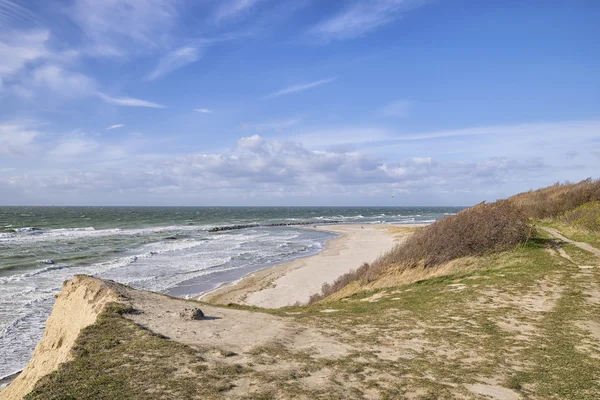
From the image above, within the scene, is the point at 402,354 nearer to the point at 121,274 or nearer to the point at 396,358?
the point at 396,358

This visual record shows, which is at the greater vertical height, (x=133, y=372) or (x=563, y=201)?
(x=563, y=201)

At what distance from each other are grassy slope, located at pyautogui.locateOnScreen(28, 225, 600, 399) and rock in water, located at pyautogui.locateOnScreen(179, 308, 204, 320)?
4.21ft

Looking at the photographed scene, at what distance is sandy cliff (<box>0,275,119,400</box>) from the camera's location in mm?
8573

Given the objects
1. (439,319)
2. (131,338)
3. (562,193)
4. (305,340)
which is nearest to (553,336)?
(439,319)

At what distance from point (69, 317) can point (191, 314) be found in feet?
11.4

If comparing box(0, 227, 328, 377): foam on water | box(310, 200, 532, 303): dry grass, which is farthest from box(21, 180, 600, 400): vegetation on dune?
box(0, 227, 328, 377): foam on water

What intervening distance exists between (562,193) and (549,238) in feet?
56.3

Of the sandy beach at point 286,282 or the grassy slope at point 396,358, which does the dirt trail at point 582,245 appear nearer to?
the grassy slope at point 396,358

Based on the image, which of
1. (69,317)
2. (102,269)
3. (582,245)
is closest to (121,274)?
(102,269)

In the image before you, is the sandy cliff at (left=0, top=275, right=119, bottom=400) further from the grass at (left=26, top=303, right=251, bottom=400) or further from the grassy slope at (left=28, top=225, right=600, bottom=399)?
the grass at (left=26, top=303, right=251, bottom=400)

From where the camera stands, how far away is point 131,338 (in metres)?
7.79

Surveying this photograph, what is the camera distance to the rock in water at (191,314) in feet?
31.6

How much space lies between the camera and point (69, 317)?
10484 mm

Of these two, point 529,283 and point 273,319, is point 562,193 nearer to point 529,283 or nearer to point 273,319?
point 529,283
